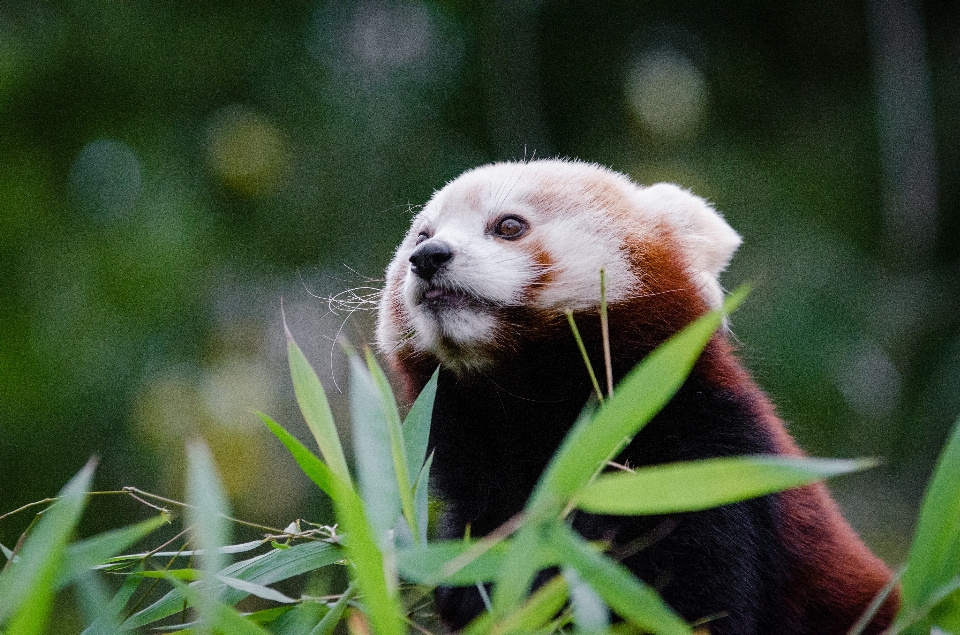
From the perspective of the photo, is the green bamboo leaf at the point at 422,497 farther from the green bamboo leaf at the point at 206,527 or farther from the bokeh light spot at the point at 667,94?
the bokeh light spot at the point at 667,94

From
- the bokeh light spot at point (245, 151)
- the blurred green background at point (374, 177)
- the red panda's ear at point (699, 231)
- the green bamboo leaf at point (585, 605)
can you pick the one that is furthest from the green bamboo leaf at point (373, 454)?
the bokeh light spot at point (245, 151)

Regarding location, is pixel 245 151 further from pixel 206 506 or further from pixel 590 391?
pixel 206 506

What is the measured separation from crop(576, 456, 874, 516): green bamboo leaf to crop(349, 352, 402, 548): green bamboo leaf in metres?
0.25

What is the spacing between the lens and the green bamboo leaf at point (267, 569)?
50.1 inches

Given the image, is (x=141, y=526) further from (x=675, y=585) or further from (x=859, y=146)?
(x=859, y=146)

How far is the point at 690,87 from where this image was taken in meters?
4.36

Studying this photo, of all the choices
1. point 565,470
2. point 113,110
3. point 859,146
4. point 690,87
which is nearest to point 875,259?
point 859,146

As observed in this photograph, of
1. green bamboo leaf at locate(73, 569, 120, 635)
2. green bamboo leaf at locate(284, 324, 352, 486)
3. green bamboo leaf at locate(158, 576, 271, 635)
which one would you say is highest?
green bamboo leaf at locate(284, 324, 352, 486)

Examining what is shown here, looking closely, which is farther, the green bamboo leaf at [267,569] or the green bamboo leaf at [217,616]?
the green bamboo leaf at [267,569]

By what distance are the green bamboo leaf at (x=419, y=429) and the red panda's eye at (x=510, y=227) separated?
2.36ft

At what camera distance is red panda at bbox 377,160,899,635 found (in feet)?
5.18

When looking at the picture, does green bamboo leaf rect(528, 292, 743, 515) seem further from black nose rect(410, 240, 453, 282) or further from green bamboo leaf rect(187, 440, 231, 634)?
black nose rect(410, 240, 453, 282)

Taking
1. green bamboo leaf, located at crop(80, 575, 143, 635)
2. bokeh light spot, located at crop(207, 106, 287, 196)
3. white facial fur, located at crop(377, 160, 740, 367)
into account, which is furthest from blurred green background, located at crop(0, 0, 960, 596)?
green bamboo leaf, located at crop(80, 575, 143, 635)

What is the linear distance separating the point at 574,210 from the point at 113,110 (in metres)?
2.97
